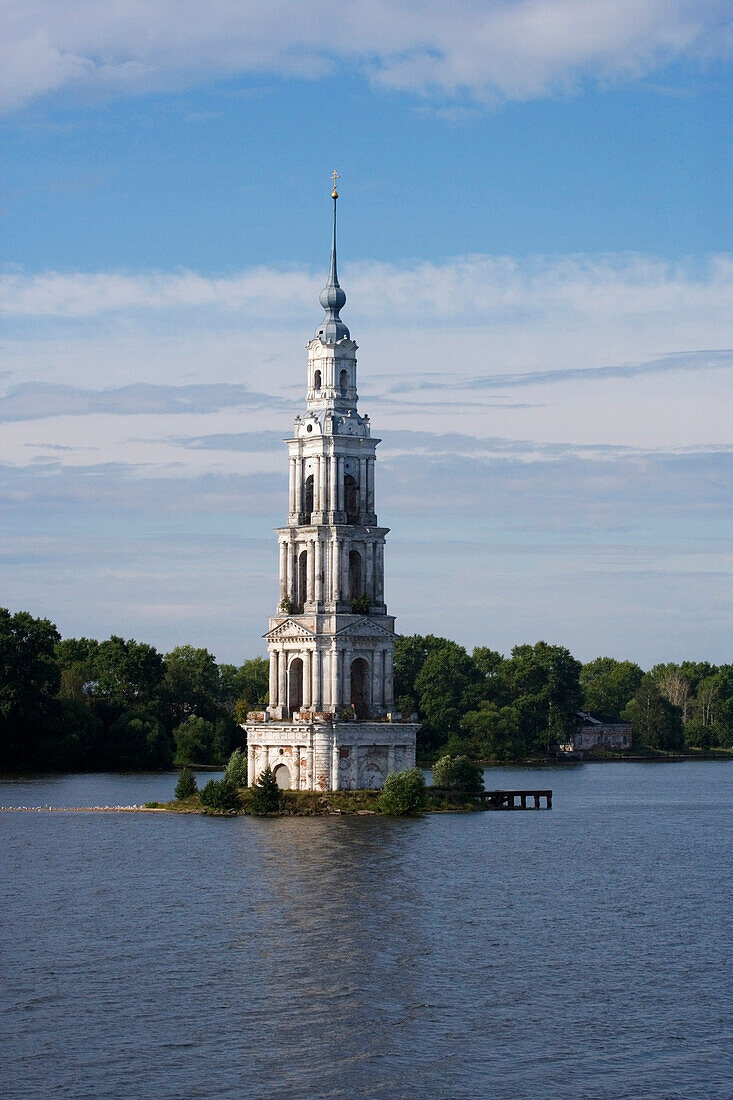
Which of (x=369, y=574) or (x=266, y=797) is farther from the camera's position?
(x=369, y=574)

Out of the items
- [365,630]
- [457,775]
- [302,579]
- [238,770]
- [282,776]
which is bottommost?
[282,776]

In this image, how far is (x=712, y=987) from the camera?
203 feet

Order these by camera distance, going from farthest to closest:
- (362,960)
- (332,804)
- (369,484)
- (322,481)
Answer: (369,484) < (322,481) < (332,804) < (362,960)

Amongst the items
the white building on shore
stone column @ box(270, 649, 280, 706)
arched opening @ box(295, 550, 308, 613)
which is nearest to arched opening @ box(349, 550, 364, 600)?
the white building on shore

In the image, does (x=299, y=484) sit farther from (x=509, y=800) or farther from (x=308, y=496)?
(x=509, y=800)

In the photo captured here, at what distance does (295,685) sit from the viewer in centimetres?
11962

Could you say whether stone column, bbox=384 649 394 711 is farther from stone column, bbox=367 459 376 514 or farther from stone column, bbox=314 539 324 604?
stone column, bbox=367 459 376 514

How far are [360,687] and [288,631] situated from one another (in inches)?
259

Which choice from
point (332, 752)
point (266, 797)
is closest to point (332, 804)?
point (332, 752)

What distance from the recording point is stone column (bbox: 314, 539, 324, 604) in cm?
11662

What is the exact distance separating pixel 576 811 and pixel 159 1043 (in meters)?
78.5

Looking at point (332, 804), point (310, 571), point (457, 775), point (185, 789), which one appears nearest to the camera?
point (332, 804)

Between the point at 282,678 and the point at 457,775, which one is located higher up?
the point at 282,678

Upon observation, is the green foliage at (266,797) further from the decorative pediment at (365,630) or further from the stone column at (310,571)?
the stone column at (310,571)
